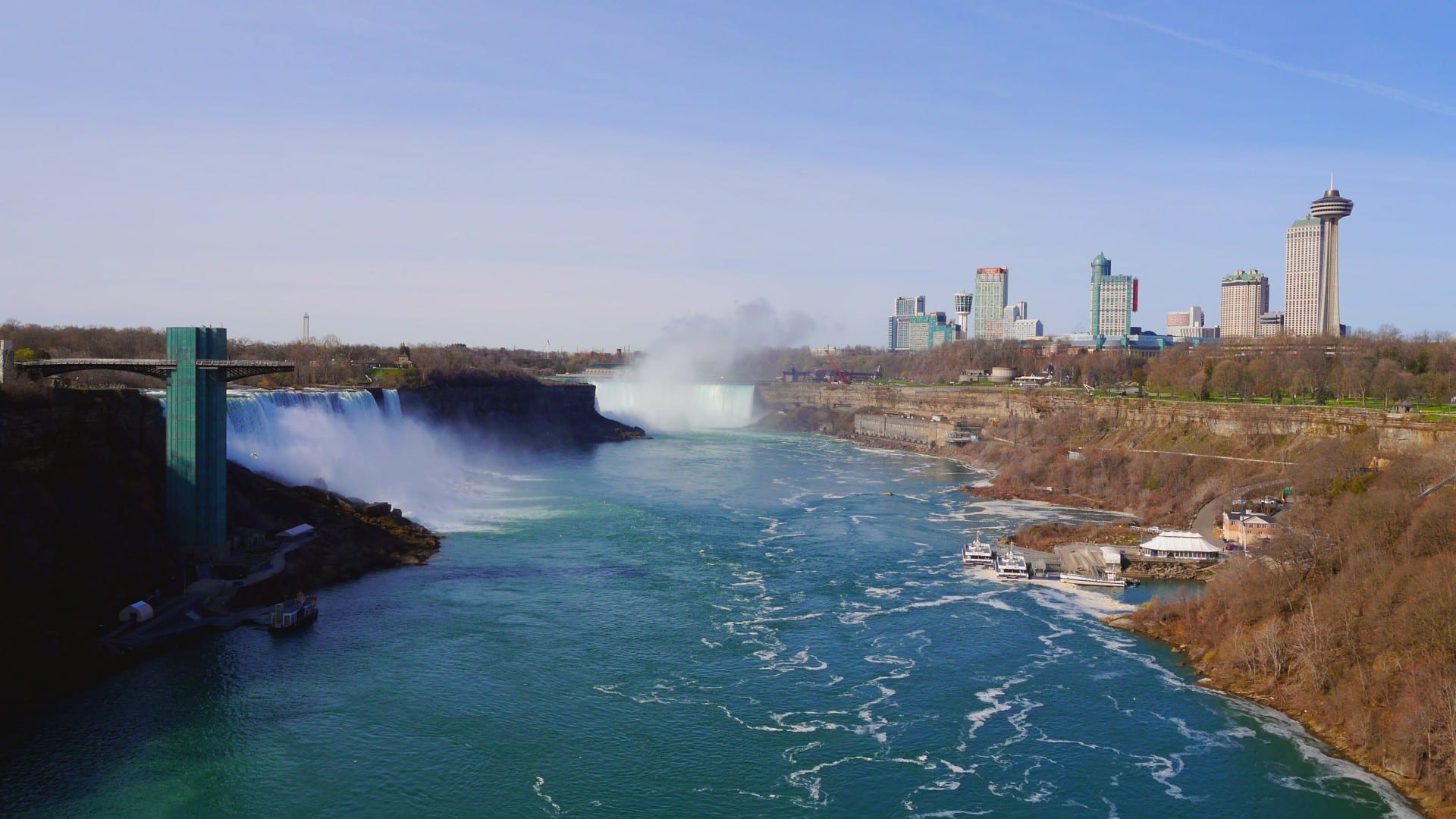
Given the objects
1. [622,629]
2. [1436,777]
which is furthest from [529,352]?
[1436,777]

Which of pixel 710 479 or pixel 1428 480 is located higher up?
pixel 1428 480

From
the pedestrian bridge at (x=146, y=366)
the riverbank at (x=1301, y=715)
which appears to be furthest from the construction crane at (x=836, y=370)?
the riverbank at (x=1301, y=715)

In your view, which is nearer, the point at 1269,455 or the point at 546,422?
the point at 1269,455

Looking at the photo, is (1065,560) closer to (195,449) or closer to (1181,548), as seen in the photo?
(1181,548)

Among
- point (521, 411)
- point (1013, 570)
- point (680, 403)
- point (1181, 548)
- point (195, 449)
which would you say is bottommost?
point (1013, 570)

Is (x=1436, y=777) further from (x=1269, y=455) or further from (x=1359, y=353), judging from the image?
(x=1359, y=353)

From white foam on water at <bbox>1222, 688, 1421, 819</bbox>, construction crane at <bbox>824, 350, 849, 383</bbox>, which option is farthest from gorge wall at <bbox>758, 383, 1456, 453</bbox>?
white foam on water at <bbox>1222, 688, 1421, 819</bbox>

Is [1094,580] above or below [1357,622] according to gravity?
below

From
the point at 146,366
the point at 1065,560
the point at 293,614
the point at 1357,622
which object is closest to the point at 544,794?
the point at 293,614
